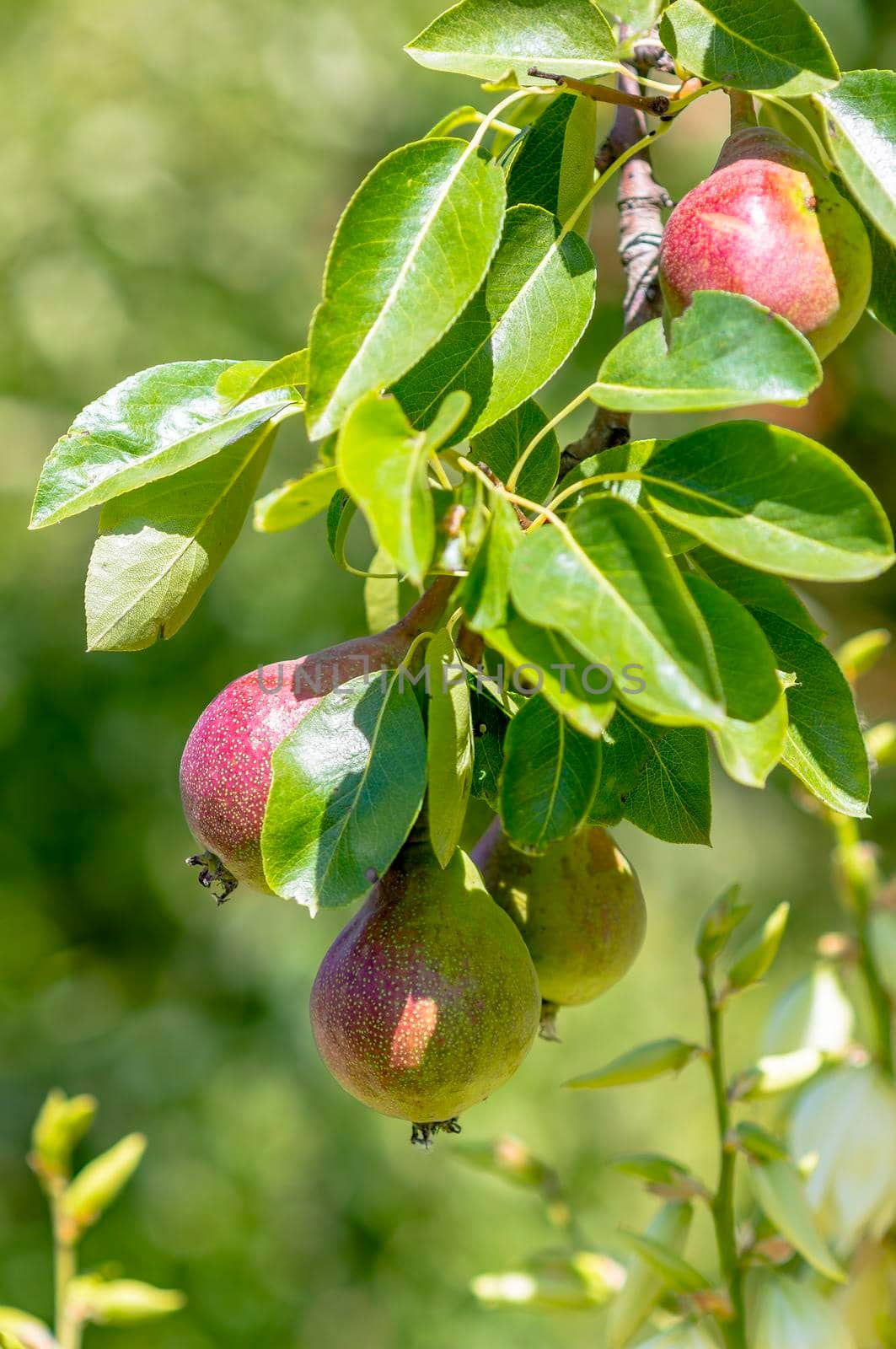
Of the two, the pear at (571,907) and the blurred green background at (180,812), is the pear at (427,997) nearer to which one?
the pear at (571,907)

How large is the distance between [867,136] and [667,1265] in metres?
0.67

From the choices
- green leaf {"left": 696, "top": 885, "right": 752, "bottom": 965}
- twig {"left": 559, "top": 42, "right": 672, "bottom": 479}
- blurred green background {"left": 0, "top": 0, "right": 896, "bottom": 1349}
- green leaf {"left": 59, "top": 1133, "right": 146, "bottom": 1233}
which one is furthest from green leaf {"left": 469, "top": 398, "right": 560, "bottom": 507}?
blurred green background {"left": 0, "top": 0, "right": 896, "bottom": 1349}

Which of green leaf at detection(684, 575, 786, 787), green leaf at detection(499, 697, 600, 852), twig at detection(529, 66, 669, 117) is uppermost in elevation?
twig at detection(529, 66, 669, 117)

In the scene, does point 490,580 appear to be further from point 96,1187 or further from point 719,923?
point 96,1187

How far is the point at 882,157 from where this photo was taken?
561 mm

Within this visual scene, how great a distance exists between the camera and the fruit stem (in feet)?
2.18

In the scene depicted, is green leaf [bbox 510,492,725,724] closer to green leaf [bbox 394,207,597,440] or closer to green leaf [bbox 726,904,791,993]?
green leaf [bbox 394,207,597,440]

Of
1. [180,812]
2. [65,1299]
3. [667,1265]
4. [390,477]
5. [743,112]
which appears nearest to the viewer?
[390,477]

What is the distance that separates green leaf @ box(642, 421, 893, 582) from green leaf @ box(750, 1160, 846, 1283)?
1.76ft

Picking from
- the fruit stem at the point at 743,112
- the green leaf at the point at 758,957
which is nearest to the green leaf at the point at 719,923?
the green leaf at the point at 758,957

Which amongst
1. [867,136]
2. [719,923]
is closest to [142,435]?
[867,136]

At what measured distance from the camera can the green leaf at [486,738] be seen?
640 mm

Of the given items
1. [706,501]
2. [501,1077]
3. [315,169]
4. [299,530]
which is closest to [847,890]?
[501,1077]

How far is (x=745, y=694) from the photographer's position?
0.46 meters
